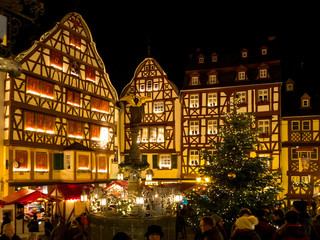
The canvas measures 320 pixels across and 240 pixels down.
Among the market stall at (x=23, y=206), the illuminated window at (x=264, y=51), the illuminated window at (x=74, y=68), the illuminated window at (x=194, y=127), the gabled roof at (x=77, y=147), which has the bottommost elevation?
the market stall at (x=23, y=206)

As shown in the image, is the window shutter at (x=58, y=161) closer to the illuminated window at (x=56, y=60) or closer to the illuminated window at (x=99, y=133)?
the illuminated window at (x=99, y=133)

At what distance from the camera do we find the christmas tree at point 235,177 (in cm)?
1543

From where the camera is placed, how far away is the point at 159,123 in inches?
1417

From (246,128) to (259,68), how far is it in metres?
19.1

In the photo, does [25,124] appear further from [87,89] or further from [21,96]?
[87,89]

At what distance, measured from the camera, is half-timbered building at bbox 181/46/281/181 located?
33469 mm

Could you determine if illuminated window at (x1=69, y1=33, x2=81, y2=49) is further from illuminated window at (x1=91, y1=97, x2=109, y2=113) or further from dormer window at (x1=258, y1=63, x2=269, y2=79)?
dormer window at (x1=258, y1=63, x2=269, y2=79)

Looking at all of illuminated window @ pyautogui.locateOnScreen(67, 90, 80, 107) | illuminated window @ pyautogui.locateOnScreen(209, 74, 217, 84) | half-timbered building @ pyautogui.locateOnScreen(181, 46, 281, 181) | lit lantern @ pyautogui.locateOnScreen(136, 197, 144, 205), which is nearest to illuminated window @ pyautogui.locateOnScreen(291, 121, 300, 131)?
half-timbered building @ pyautogui.locateOnScreen(181, 46, 281, 181)

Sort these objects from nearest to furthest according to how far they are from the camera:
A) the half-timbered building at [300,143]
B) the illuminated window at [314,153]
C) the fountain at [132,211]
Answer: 1. the fountain at [132,211]
2. the half-timbered building at [300,143]
3. the illuminated window at [314,153]

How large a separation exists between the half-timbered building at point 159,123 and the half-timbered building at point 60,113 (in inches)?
151

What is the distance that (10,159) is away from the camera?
2311 centimetres

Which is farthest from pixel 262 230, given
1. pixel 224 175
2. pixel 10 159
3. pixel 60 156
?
pixel 60 156

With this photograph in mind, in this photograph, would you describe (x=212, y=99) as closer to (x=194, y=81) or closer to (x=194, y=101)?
(x=194, y=101)

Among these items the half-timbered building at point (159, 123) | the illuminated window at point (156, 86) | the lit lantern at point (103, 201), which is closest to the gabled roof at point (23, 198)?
the lit lantern at point (103, 201)
